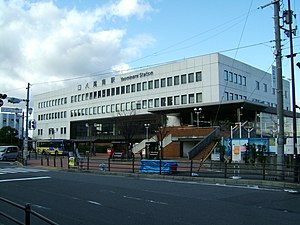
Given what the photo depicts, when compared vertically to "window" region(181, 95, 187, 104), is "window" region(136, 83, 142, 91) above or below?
above

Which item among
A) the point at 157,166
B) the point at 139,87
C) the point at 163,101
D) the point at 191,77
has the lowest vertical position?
the point at 157,166

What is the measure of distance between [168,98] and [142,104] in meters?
7.30

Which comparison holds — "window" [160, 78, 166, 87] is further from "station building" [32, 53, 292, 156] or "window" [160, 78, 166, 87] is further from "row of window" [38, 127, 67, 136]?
"row of window" [38, 127, 67, 136]

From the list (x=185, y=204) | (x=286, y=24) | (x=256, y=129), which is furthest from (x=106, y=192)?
(x=256, y=129)

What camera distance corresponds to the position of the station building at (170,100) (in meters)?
55.1

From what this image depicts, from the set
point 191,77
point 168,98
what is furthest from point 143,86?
point 191,77

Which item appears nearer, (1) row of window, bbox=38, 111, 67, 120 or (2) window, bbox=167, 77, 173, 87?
(2) window, bbox=167, 77, 173, 87

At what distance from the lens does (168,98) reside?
66.1 meters

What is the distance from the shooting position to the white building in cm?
5706

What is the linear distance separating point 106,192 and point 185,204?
13.8 ft

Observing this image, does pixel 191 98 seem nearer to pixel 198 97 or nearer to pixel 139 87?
pixel 198 97

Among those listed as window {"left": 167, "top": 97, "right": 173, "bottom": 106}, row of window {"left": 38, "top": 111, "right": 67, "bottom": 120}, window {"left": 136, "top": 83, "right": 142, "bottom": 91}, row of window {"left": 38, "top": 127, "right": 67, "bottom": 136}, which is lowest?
row of window {"left": 38, "top": 127, "right": 67, "bottom": 136}

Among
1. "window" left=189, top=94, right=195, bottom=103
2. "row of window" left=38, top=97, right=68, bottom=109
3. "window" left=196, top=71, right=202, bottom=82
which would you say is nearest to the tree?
"row of window" left=38, top=97, right=68, bottom=109

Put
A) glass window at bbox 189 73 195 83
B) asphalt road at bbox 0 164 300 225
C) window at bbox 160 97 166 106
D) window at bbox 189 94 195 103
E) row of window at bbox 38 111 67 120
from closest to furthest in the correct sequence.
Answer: asphalt road at bbox 0 164 300 225, window at bbox 189 94 195 103, glass window at bbox 189 73 195 83, window at bbox 160 97 166 106, row of window at bbox 38 111 67 120
